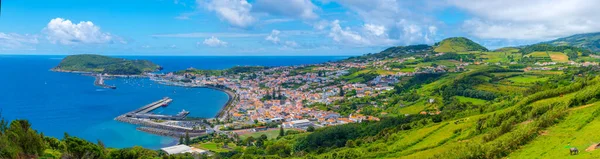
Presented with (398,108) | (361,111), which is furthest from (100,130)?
(398,108)

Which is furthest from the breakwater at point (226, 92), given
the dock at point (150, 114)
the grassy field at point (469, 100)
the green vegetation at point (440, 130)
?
the grassy field at point (469, 100)

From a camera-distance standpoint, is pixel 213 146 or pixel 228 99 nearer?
pixel 213 146

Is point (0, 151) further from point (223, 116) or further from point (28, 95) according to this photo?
point (28, 95)

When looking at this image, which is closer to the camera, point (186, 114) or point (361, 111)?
point (361, 111)

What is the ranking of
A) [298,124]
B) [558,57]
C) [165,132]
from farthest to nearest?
[558,57] → [298,124] → [165,132]

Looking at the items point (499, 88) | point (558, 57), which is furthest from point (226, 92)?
point (558, 57)

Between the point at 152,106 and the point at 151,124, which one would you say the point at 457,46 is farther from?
the point at 151,124
